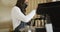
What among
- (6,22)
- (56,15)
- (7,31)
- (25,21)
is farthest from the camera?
(6,22)

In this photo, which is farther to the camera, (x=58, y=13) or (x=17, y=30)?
(x=17, y=30)

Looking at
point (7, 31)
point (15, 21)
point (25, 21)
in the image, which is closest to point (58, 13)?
point (25, 21)

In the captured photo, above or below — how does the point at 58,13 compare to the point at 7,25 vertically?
above

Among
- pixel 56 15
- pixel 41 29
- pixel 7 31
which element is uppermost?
pixel 56 15

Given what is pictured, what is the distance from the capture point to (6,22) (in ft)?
13.0

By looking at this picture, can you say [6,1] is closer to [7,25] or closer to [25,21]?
[7,25]

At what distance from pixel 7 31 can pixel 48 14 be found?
80.6 inches

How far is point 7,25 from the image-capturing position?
388 centimetres

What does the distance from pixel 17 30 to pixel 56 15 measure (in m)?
0.97

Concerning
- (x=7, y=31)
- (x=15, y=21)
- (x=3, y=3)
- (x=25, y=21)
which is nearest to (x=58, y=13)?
(x=25, y=21)

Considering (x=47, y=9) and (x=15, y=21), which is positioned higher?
(x=47, y=9)

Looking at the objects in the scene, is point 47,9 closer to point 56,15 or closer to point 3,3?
point 56,15

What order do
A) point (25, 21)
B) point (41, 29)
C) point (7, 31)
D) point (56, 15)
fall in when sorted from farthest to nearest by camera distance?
point (7, 31)
point (25, 21)
point (41, 29)
point (56, 15)

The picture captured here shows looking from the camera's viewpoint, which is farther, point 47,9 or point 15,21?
point 15,21
